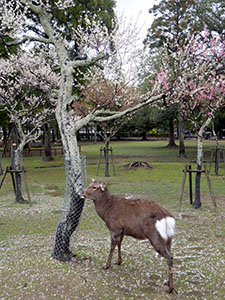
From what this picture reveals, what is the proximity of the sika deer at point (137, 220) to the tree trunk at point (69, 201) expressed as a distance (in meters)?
0.53

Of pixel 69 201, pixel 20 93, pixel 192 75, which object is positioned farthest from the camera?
pixel 20 93

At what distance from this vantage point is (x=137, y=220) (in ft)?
15.6

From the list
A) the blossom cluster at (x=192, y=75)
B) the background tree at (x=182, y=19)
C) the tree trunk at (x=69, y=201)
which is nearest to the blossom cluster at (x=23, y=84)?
the blossom cluster at (x=192, y=75)

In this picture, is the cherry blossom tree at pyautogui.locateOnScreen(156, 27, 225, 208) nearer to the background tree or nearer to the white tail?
the white tail

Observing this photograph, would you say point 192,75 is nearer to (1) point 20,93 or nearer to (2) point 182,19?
(1) point 20,93

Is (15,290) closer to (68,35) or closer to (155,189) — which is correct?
(155,189)

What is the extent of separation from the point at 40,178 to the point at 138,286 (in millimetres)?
13420

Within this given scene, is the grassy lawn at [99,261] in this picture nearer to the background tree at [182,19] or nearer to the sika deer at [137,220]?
the sika deer at [137,220]

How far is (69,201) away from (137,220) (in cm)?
169

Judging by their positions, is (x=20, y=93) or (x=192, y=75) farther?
(x=20, y=93)

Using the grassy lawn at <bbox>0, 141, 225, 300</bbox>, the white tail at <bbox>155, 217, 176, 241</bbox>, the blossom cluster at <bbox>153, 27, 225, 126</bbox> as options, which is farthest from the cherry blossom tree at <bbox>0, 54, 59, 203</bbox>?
the white tail at <bbox>155, 217, 176, 241</bbox>

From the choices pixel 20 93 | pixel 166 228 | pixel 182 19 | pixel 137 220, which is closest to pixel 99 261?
pixel 137 220

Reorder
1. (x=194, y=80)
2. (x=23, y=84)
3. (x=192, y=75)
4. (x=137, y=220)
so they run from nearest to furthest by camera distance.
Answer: (x=137, y=220) → (x=192, y=75) → (x=194, y=80) → (x=23, y=84)

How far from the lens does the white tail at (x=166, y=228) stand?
4.37 meters
